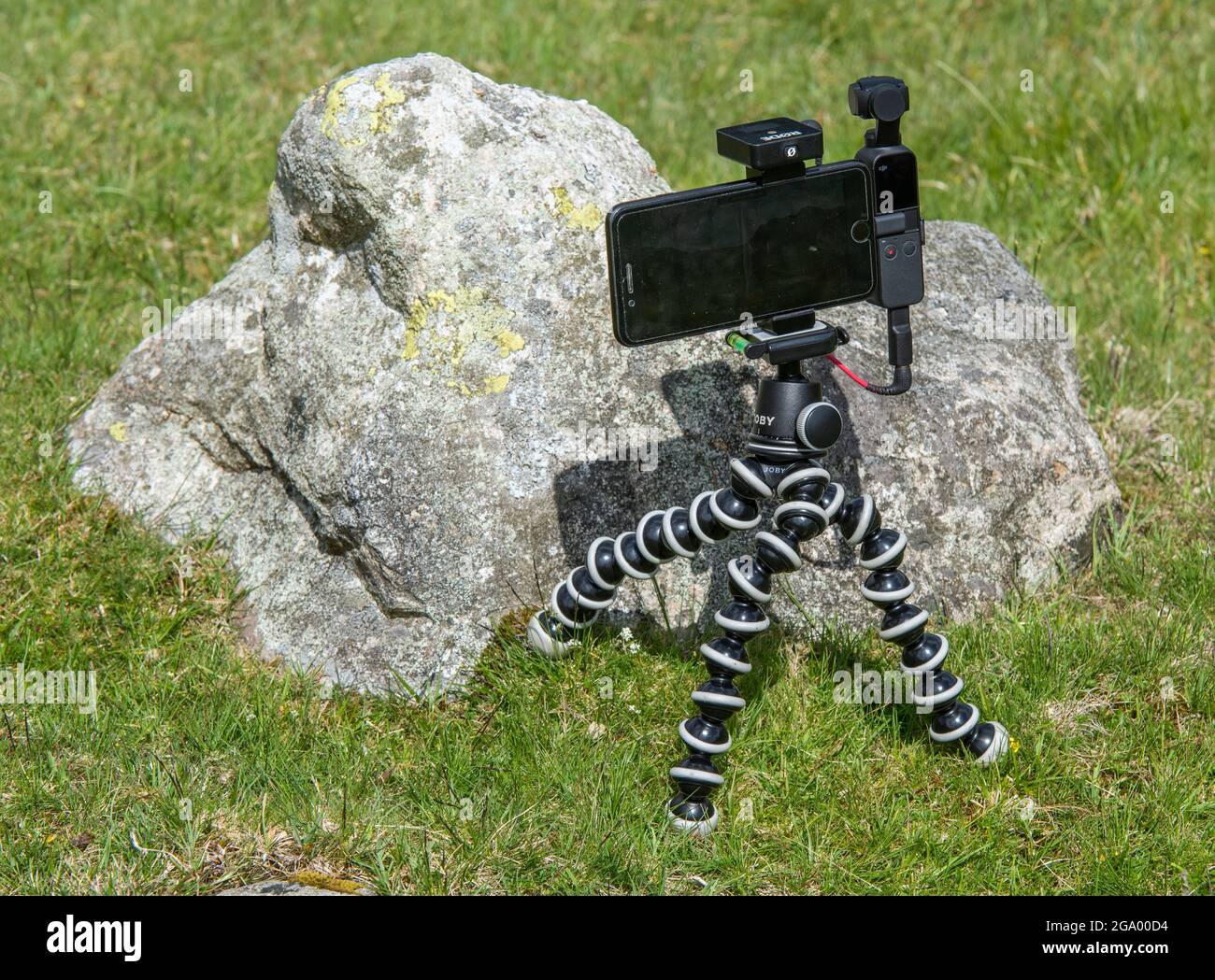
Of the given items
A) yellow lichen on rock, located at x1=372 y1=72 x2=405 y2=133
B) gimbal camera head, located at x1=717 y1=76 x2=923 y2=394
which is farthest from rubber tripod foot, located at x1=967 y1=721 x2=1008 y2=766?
yellow lichen on rock, located at x1=372 y1=72 x2=405 y2=133

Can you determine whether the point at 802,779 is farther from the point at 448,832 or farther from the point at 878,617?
the point at 448,832

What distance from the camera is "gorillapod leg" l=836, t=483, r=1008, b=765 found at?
363 centimetres

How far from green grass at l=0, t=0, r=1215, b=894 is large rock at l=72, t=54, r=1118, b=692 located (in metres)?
0.21

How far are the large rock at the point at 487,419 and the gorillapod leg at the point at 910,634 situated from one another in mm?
572

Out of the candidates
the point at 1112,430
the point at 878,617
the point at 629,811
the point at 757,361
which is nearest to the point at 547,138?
the point at 757,361

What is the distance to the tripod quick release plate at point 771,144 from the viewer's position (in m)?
3.27

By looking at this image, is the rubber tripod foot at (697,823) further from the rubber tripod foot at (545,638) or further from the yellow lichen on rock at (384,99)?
the yellow lichen on rock at (384,99)

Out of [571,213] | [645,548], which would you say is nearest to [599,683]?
[645,548]

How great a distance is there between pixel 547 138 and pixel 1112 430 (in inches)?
112

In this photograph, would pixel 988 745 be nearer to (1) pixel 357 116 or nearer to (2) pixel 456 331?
(2) pixel 456 331

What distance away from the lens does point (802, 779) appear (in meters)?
3.78

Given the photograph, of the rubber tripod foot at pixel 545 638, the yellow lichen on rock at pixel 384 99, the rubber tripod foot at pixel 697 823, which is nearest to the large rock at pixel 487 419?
the yellow lichen on rock at pixel 384 99

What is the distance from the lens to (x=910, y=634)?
12.0 ft

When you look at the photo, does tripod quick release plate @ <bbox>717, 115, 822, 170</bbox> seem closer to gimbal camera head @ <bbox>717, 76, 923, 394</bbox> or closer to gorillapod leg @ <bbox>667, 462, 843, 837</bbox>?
gimbal camera head @ <bbox>717, 76, 923, 394</bbox>
